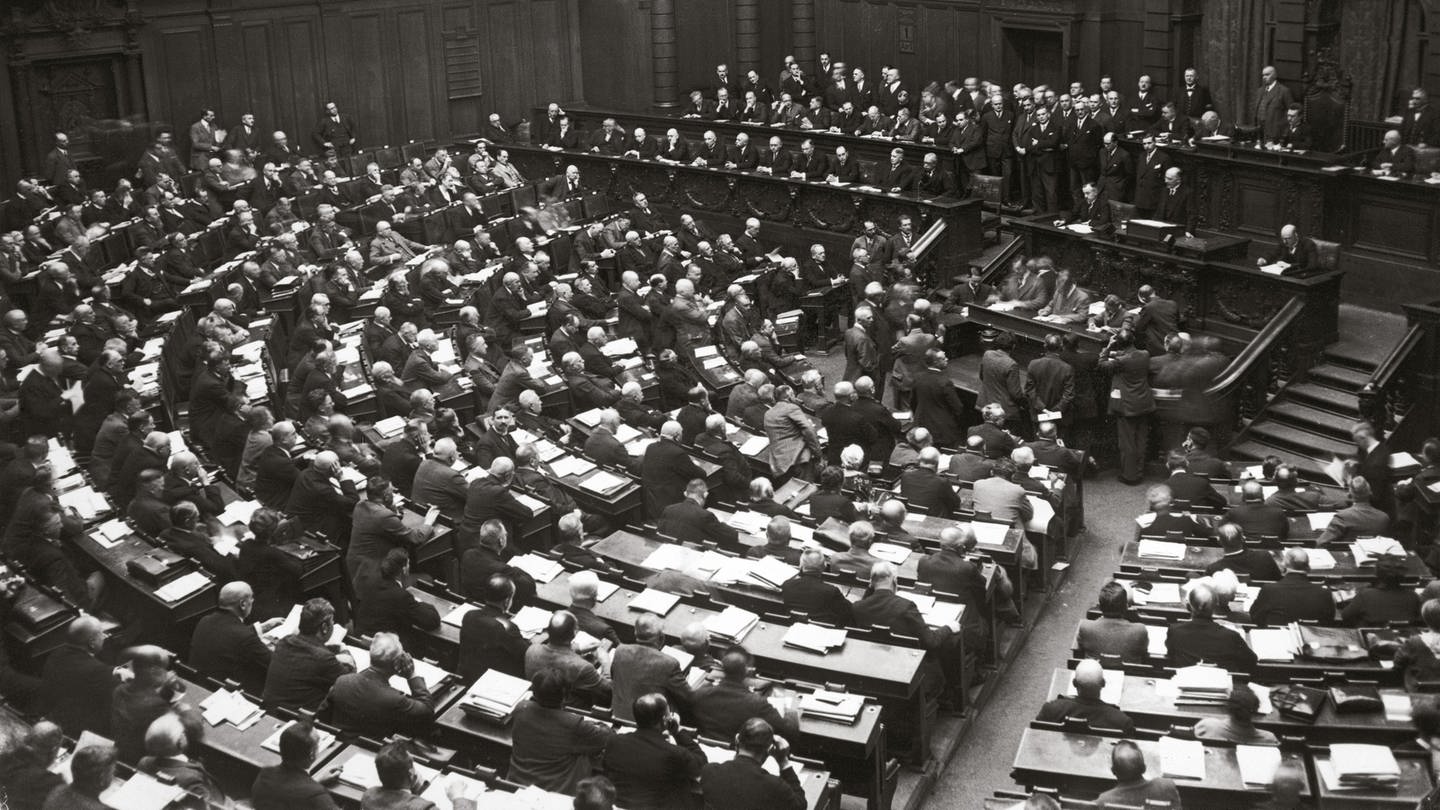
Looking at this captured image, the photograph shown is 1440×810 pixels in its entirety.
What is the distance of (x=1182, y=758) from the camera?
8.08 metres

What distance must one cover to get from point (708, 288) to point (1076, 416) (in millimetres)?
6735

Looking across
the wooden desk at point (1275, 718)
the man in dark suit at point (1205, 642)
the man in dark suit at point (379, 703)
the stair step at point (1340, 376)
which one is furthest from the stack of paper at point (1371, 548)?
the man in dark suit at point (379, 703)

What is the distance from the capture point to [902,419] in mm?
15133

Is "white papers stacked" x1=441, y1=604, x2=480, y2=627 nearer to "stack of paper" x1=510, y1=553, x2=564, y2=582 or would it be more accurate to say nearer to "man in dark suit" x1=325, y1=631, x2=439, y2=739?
"stack of paper" x1=510, y1=553, x2=564, y2=582

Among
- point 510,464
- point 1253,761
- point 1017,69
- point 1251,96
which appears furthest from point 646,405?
point 1017,69

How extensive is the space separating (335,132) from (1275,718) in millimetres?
21517

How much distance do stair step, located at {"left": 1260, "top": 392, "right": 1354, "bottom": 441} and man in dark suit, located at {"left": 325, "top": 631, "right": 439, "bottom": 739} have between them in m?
10.00

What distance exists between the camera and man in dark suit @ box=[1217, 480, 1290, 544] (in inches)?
444

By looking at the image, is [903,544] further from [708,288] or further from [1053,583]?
[708,288]

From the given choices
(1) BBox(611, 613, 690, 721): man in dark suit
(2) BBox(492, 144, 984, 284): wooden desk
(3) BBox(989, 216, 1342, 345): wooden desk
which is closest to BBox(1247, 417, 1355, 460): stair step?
(3) BBox(989, 216, 1342, 345): wooden desk

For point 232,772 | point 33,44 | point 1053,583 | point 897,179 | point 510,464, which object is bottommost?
point 1053,583

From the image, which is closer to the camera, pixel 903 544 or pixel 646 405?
pixel 903 544

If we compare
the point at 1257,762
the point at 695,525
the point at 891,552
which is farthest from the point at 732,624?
the point at 1257,762

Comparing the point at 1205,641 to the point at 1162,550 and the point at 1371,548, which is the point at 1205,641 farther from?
the point at 1371,548
